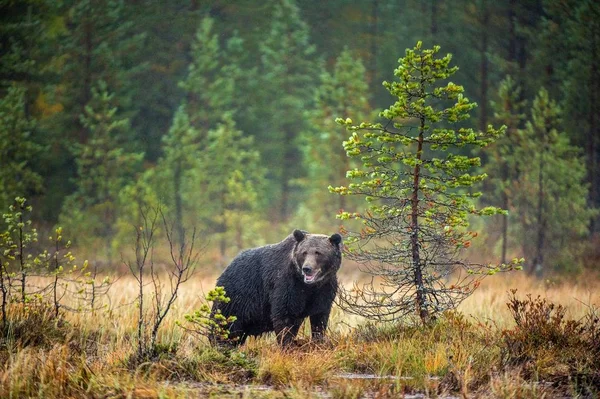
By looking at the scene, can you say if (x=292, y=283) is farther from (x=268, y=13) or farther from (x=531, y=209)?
(x=268, y=13)

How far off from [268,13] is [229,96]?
400 inches

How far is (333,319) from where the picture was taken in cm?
1134

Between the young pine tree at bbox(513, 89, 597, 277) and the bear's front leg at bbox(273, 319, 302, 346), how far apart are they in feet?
45.0

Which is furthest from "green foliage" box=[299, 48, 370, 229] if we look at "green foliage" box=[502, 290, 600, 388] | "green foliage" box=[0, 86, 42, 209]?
"green foliage" box=[502, 290, 600, 388]

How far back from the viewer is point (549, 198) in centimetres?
2083

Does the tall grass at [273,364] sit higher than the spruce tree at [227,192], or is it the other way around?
the spruce tree at [227,192]

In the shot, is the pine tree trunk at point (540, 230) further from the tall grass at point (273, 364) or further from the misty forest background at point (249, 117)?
the tall grass at point (273, 364)

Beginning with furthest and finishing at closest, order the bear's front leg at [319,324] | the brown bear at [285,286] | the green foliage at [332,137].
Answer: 1. the green foliage at [332,137]
2. the bear's front leg at [319,324]
3. the brown bear at [285,286]

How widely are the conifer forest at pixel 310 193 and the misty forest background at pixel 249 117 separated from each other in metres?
0.12

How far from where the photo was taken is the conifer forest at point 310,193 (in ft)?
26.0

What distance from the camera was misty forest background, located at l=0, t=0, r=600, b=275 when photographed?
2250 centimetres

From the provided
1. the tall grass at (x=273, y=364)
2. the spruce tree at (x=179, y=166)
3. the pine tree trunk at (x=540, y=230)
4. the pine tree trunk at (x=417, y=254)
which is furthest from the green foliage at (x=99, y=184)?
the pine tree trunk at (x=417, y=254)

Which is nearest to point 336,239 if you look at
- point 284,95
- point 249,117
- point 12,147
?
point 12,147

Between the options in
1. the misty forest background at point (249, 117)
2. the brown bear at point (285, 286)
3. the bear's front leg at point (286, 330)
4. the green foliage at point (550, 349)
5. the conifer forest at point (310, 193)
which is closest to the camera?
the green foliage at point (550, 349)
